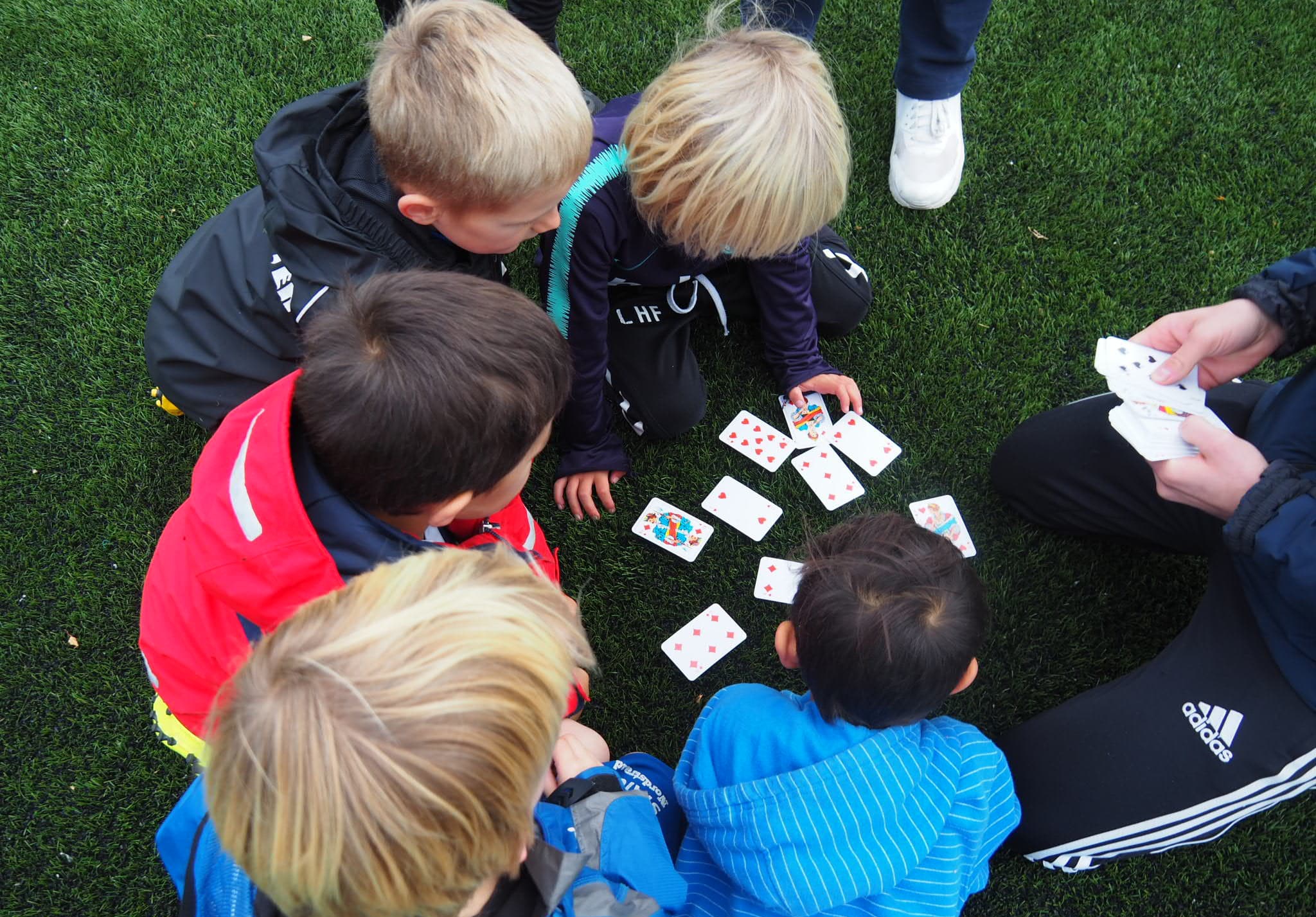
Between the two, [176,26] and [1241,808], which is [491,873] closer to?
[1241,808]

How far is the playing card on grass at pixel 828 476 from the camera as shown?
10.3 ft

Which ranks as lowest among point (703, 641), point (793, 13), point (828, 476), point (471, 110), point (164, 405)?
point (703, 641)

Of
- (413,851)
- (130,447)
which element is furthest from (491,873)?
(130,447)

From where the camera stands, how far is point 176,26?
12.8 feet

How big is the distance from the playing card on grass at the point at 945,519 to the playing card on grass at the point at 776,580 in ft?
1.61

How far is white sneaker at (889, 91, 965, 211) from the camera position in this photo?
3438 millimetres

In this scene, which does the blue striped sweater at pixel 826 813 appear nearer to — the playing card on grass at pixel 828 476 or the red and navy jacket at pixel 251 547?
the red and navy jacket at pixel 251 547

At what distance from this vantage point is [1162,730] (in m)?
2.28

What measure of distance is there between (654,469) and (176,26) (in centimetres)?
306

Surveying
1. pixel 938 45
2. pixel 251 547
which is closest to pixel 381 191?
pixel 251 547

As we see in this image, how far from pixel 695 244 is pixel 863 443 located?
114 cm

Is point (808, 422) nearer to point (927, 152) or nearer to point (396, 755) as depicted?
point (927, 152)

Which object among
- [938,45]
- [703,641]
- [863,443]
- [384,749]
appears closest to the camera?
[384,749]

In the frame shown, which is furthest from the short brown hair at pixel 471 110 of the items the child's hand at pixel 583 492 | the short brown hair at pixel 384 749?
the short brown hair at pixel 384 749
